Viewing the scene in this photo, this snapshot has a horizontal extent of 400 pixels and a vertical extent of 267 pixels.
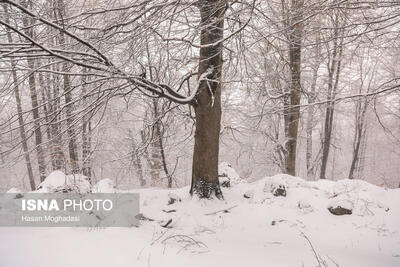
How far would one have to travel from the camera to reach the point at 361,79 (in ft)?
32.9

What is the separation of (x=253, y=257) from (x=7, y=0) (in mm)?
3053

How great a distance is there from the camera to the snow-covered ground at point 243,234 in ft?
6.75

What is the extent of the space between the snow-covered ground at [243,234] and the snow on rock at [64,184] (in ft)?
1.75

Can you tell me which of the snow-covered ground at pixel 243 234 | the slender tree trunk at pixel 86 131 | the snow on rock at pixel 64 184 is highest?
the slender tree trunk at pixel 86 131

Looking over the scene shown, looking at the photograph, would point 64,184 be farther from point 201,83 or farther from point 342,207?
point 342,207

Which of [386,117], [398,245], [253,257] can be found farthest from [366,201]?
[386,117]

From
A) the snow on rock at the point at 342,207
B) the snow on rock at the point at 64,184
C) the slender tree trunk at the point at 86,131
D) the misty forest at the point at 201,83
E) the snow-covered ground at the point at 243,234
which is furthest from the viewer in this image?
the snow on rock at the point at 64,184

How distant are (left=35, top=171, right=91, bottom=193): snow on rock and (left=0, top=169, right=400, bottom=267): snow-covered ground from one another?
1.75 ft

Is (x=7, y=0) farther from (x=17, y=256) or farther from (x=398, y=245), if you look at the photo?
(x=398, y=245)

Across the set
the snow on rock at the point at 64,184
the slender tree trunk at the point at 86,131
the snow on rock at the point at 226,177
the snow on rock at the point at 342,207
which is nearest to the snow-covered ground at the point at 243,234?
the snow on rock at the point at 342,207

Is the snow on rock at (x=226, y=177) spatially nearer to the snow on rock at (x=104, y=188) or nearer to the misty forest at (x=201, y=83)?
the misty forest at (x=201, y=83)

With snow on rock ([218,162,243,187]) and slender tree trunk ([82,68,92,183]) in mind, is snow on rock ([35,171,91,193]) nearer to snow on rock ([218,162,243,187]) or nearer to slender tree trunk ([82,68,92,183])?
slender tree trunk ([82,68,92,183])

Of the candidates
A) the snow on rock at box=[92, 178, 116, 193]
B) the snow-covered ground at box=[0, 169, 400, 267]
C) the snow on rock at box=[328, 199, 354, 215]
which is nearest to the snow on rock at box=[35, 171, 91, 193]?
the snow on rock at box=[92, 178, 116, 193]

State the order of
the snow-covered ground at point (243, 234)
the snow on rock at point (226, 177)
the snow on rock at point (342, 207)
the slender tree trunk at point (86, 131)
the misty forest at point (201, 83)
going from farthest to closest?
1. the snow on rock at point (226, 177)
2. the snow on rock at point (342, 207)
3. the slender tree trunk at point (86, 131)
4. the misty forest at point (201, 83)
5. the snow-covered ground at point (243, 234)
